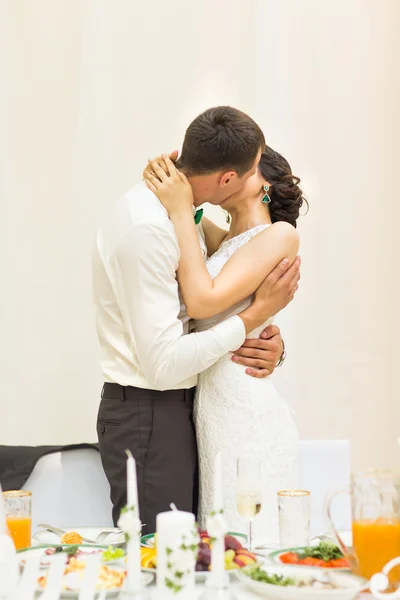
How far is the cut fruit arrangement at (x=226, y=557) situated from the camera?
1271 millimetres

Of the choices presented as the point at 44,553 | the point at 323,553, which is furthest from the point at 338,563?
the point at 44,553

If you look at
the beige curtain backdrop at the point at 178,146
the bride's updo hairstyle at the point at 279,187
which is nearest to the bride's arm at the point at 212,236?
the bride's updo hairstyle at the point at 279,187

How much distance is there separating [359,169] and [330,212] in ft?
0.78

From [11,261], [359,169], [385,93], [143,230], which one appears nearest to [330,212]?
[359,169]

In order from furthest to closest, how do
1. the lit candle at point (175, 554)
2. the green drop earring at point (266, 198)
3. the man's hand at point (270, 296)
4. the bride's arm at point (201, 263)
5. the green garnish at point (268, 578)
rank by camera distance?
the green drop earring at point (266, 198), the man's hand at point (270, 296), the bride's arm at point (201, 263), the green garnish at point (268, 578), the lit candle at point (175, 554)

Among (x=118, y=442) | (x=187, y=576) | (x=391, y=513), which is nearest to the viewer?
(x=187, y=576)

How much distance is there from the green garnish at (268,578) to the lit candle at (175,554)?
0.43 feet

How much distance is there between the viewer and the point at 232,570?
1271mm

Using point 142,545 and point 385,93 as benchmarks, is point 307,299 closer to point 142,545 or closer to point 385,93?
point 385,93

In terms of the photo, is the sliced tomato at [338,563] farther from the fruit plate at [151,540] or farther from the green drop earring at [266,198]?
the green drop earring at [266,198]

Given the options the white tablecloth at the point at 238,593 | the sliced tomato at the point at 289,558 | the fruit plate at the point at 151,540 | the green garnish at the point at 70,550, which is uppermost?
the fruit plate at the point at 151,540

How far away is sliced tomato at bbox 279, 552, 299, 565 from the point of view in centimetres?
132

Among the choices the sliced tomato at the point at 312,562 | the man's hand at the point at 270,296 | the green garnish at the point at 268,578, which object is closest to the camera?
the green garnish at the point at 268,578

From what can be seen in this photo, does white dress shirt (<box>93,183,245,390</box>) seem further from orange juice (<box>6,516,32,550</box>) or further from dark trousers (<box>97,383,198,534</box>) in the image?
orange juice (<box>6,516,32,550</box>)
